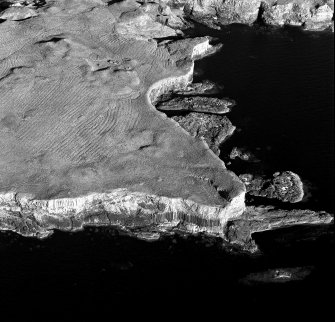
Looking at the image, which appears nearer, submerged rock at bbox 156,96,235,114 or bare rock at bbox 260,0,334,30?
submerged rock at bbox 156,96,235,114

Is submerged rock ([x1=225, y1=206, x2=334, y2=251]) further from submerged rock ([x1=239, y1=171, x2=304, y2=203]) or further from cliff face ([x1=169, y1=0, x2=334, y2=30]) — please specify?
cliff face ([x1=169, y1=0, x2=334, y2=30])

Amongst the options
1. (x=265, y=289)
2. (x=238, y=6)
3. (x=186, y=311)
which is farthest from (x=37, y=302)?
(x=238, y=6)

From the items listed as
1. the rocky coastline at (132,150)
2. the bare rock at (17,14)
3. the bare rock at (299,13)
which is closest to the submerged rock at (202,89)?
the rocky coastline at (132,150)

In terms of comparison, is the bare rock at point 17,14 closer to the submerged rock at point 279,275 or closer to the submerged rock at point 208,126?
the submerged rock at point 208,126

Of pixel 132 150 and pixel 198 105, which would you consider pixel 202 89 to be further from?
pixel 132 150

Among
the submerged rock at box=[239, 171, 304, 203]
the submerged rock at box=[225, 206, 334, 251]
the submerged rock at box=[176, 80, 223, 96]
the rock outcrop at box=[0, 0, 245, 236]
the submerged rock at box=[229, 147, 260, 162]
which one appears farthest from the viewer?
the submerged rock at box=[176, 80, 223, 96]

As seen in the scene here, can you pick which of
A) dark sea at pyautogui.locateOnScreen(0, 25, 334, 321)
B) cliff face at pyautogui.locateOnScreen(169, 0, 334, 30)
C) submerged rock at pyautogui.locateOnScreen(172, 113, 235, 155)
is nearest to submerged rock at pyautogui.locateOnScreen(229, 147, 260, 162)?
dark sea at pyautogui.locateOnScreen(0, 25, 334, 321)

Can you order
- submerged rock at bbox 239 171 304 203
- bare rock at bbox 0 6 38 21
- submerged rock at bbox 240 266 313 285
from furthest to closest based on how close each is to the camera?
bare rock at bbox 0 6 38 21 < submerged rock at bbox 239 171 304 203 < submerged rock at bbox 240 266 313 285
